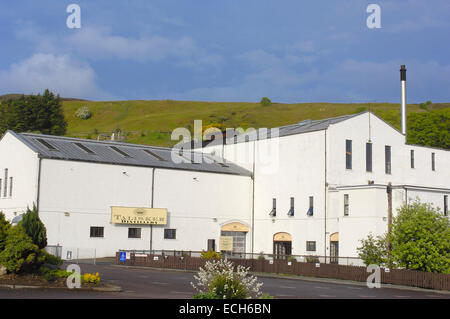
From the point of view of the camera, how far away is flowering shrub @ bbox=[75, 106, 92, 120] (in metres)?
164

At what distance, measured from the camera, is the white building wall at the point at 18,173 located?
4750 cm

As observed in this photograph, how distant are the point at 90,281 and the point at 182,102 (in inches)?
6468

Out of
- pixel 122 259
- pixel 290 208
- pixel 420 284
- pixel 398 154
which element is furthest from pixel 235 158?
pixel 420 284

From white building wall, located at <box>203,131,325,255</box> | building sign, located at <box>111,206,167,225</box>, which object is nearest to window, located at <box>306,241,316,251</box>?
white building wall, located at <box>203,131,325,255</box>

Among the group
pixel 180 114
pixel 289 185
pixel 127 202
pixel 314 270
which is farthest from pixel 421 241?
pixel 180 114

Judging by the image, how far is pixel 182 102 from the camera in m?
188

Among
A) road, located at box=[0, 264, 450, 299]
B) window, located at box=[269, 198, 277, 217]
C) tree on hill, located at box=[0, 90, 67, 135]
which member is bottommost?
road, located at box=[0, 264, 450, 299]

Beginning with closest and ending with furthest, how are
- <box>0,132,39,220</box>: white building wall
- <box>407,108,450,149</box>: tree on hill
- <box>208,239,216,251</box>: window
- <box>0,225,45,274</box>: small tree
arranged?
<box>0,225,45,274</box>: small tree → <box>0,132,39,220</box>: white building wall → <box>208,239,216,251</box>: window → <box>407,108,450,149</box>: tree on hill

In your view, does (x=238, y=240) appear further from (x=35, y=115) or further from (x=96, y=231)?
(x=35, y=115)

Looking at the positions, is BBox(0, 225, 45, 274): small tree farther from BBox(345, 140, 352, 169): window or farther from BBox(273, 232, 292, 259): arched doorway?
BBox(345, 140, 352, 169): window

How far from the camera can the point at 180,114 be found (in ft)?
527

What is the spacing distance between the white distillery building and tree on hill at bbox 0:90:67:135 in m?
54.2

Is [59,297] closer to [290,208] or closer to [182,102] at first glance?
[290,208]

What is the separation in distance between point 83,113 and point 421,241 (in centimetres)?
13939
